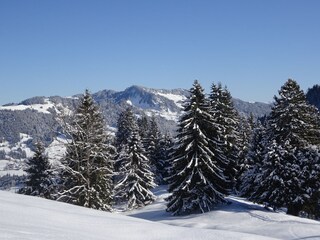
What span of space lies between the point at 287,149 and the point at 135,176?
68.6 feet

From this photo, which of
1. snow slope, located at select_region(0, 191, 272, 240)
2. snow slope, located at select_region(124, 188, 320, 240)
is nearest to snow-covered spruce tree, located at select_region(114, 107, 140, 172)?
snow slope, located at select_region(124, 188, 320, 240)

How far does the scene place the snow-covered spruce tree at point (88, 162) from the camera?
88.8 feet

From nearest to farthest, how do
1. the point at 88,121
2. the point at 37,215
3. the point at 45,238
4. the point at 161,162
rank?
the point at 45,238 < the point at 37,215 < the point at 88,121 < the point at 161,162

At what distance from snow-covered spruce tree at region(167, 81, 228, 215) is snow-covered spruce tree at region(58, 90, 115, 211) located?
21.9 ft

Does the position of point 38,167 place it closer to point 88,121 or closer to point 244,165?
point 88,121

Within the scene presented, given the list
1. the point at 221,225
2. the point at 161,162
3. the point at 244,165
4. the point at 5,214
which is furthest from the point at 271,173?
the point at 161,162

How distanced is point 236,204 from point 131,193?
16.9 m

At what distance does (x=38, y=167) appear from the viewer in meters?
42.4

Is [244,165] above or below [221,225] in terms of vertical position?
above

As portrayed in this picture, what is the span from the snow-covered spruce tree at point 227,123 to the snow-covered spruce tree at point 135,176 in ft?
34.0

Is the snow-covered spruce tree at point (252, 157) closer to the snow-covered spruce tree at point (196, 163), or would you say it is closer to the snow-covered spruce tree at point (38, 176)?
the snow-covered spruce tree at point (196, 163)

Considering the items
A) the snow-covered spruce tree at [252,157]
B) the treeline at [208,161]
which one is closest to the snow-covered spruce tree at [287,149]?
the treeline at [208,161]

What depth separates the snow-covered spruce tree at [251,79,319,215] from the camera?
29.7 meters

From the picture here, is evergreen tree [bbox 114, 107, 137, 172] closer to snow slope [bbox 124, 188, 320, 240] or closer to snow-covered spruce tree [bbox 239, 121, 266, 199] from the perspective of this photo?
snow-covered spruce tree [bbox 239, 121, 266, 199]
